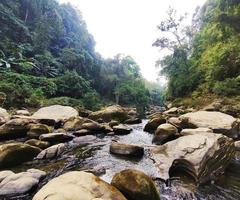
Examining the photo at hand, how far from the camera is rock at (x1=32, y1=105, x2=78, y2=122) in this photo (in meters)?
9.77

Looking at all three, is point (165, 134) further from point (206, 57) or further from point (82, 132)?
point (206, 57)

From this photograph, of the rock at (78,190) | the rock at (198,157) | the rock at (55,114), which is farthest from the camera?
the rock at (55,114)

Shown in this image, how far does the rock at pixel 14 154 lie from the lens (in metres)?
4.64

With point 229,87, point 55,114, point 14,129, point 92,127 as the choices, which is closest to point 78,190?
point 14,129

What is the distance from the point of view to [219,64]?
48.8 feet

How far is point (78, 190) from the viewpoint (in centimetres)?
272

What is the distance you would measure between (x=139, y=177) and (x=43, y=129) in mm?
4945

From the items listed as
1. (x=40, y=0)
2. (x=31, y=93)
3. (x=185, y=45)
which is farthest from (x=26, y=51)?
(x=185, y=45)

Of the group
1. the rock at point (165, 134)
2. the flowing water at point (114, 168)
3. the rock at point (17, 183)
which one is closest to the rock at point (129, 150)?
the flowing water at point (114, 168)

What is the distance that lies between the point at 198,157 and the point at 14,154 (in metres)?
3.75

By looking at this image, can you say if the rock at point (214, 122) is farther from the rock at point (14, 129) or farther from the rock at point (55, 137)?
the rock at point (14, 129)

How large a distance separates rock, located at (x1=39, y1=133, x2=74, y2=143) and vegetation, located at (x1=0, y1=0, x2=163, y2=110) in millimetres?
6915

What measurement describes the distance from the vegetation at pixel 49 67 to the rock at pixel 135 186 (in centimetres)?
1097

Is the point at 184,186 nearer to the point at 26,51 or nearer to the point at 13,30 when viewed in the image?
the point at 26,51
